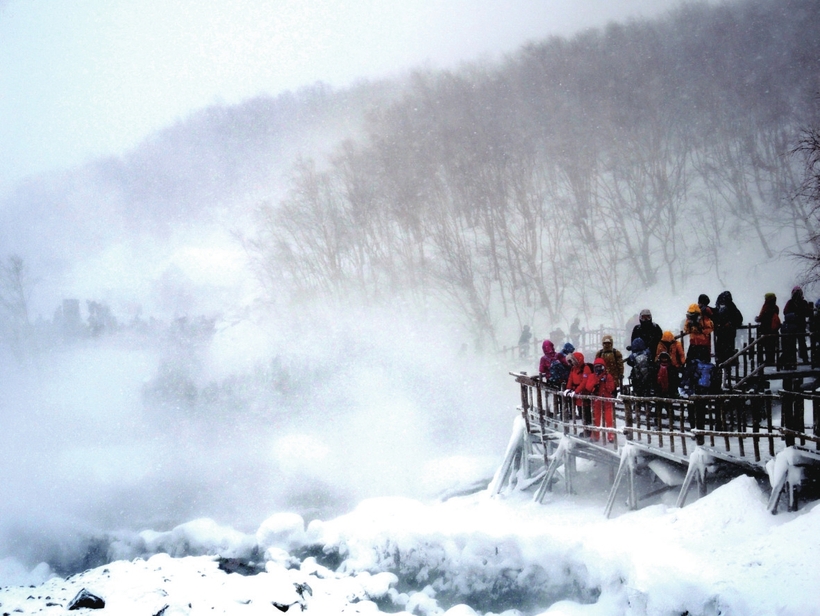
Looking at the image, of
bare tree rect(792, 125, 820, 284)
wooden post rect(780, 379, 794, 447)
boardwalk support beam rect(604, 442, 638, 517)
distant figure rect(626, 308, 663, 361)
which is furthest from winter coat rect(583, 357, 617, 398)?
bare tree rect(792, 125, 820, 284)

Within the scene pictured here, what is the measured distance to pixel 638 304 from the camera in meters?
34.0

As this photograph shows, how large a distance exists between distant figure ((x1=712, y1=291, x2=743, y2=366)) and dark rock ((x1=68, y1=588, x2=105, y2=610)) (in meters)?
11.8

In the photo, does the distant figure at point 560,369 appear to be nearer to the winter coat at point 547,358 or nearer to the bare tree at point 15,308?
the winter coat at point 547,358

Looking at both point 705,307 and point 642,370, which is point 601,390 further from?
point 705,307

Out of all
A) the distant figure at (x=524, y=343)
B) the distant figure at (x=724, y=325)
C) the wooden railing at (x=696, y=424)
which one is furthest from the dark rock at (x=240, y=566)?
the distant figure at (x=524, y=343)

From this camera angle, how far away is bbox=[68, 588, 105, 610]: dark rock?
1077cm

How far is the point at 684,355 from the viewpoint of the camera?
11516 millimetres

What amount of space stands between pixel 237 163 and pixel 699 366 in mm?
57316

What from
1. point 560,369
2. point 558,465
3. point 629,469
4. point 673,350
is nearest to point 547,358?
point 560,369

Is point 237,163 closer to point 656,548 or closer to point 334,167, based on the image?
point 334,167

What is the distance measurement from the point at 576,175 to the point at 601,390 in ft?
96.2

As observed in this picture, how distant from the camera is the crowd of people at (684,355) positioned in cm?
1040

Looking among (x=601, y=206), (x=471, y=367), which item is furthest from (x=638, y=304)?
(x=471, y=367)

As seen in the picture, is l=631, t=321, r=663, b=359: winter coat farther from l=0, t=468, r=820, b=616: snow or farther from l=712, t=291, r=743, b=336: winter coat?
l=0, t=468, r=820, b=616: snow
